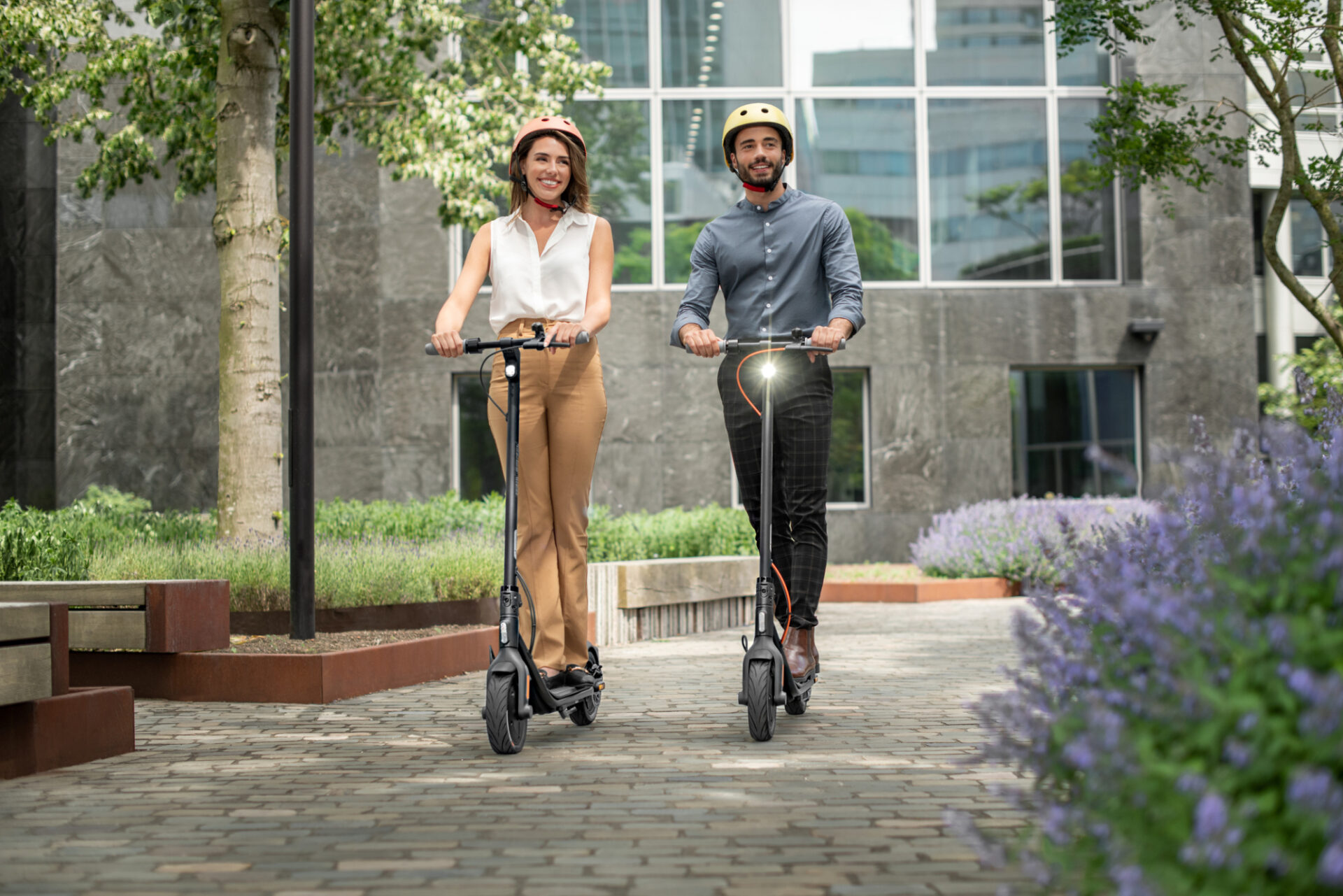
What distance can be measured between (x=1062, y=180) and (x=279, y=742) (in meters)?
14.2

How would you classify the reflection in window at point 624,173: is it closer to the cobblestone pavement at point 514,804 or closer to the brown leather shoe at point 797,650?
the cobblestone pavement at point 514,804

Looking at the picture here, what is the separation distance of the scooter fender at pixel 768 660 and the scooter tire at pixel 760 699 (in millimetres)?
11

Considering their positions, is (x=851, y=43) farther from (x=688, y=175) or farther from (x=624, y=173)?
(x=624, y=173)

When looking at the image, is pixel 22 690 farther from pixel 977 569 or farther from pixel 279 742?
pixel 977 569

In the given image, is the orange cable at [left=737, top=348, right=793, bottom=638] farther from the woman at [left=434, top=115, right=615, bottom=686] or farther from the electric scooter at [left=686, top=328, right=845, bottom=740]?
the woman at [left=434, top=115, right=615, bottom=686]

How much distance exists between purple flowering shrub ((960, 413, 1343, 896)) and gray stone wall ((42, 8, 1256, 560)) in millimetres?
13079

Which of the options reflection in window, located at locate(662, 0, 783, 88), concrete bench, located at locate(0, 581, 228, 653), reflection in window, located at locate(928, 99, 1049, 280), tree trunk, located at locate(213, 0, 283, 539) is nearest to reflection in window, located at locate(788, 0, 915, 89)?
reflection in window, located at locate(662, 0, 783, 88)

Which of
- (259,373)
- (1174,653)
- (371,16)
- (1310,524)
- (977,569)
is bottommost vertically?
(977,569)

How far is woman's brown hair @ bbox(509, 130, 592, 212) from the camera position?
4469mm

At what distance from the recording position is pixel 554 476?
14.5 feet

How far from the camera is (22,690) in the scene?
3.61m

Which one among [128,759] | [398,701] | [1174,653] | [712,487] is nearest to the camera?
[1174,653]

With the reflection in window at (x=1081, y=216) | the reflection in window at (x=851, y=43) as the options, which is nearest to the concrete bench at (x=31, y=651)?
the reflection in window at (x=851, y=43)

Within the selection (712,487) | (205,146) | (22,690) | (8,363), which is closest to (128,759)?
(22,690)
